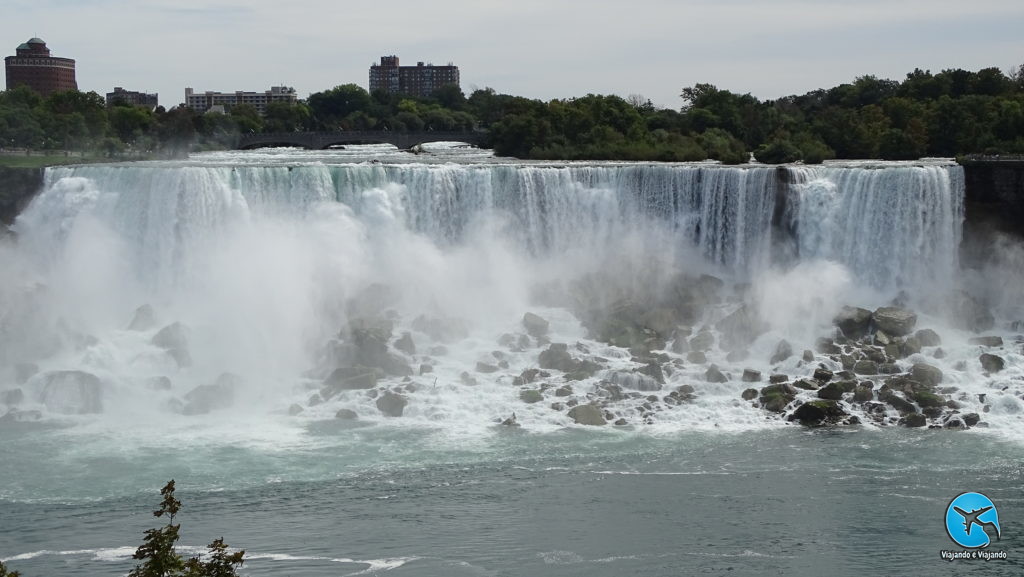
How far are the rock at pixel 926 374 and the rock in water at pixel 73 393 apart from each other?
17.8 meters

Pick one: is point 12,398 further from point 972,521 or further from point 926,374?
point 926,374

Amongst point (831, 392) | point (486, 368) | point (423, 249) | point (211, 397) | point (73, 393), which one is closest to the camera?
point (831, 392)

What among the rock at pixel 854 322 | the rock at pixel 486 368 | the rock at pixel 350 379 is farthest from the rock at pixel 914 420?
the rock at pixel 350 379

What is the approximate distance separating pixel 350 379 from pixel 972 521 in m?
14.0

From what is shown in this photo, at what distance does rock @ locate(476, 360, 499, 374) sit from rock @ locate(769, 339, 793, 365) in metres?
6.47

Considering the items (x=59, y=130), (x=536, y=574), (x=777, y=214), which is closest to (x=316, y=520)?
(x=536, y=574)

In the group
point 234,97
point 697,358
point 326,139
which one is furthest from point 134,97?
point 697,358

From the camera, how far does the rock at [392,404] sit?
27219 mm

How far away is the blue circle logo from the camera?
19.3 m

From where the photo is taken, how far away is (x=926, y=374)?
91.8ft

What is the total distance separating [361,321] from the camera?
104 feet

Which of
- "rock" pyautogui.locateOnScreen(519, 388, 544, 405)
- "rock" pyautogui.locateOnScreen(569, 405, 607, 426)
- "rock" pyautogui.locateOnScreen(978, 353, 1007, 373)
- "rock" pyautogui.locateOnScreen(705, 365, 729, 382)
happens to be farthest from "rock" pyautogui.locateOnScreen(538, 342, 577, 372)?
"rock" pyautogui.locateOnScreen(978, 353, 1007, 373)

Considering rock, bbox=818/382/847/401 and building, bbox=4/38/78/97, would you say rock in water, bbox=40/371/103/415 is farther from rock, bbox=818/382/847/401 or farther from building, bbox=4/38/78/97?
building, bbox=4/38/78/97

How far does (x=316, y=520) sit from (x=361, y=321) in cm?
1170
